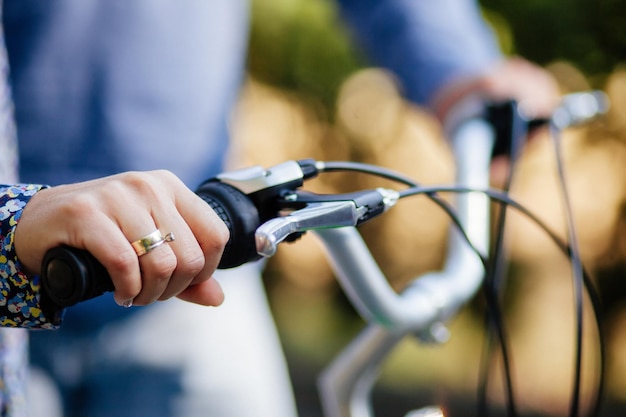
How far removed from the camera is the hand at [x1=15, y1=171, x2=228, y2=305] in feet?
1.79

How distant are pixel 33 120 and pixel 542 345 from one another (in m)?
3.94

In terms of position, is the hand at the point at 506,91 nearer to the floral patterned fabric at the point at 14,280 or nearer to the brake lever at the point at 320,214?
the brake lever at the point at 320,214

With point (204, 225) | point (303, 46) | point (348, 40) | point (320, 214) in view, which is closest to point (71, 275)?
point (204, 225)

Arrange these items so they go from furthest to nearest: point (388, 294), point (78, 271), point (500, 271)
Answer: point (500, 271)
point (388, 294)
point (78, 271)

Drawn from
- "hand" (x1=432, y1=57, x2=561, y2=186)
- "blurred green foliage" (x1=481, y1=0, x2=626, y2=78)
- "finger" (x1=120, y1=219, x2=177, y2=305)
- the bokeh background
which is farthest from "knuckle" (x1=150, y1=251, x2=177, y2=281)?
"blurred green foliage" (x1=481, y1=0, x2=626, y2=78)

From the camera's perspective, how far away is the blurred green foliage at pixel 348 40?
4.29 meters

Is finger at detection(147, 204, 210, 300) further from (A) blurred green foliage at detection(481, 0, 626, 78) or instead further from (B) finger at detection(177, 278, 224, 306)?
(A) blurred green foliage at detection(481, 0, 626, 78)

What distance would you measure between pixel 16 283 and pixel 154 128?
606 mm

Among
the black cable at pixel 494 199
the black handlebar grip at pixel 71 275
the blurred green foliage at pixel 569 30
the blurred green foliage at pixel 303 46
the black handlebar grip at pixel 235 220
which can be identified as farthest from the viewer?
the blurred green foliage at pixel 303 46

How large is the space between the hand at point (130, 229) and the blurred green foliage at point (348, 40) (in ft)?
12.3

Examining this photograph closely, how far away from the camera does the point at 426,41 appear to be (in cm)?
131

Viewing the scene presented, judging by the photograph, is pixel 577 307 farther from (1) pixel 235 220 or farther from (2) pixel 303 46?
(2) pixel 303 46

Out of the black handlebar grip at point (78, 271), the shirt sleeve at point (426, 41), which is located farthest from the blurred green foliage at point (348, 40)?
the black handlebar grip at point (78, 271)

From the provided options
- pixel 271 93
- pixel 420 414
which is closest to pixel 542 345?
pixel 271 93
